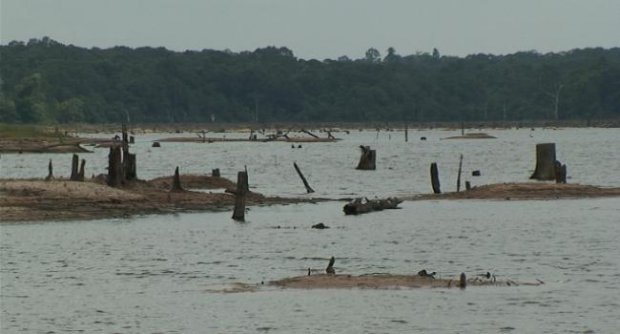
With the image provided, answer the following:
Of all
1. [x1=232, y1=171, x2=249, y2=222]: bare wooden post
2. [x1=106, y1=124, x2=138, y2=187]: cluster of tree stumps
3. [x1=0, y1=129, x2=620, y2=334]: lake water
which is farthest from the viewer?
[x1=106, y1=124, x2=138, y2=187]: cluster of tree stumps

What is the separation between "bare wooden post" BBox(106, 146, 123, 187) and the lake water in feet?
11.0

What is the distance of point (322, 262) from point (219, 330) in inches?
401

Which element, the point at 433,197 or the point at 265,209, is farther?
the point at 433,197

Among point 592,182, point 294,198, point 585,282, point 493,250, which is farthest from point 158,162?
point 585,282

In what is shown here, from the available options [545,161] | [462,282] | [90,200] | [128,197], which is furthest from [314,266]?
[545,161]

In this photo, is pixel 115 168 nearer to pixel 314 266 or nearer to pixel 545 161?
pixel 314 266

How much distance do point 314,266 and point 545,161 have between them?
30.9 m

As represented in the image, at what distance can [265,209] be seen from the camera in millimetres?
52281

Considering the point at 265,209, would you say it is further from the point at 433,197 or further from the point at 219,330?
the point at 219,330

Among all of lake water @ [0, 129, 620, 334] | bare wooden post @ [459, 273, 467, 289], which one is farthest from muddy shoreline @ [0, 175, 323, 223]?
bare wooden post @ [459, 273, 467, 289]

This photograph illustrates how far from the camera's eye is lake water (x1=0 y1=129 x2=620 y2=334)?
86.0 ft

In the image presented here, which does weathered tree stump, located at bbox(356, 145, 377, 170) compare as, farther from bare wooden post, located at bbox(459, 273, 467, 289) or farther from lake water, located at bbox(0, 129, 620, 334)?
bare wooden post, located at bbox(459, 273, 467, 289)

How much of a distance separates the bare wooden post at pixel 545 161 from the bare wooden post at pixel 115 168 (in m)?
19.9

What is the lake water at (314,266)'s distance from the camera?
26203 millimetres
